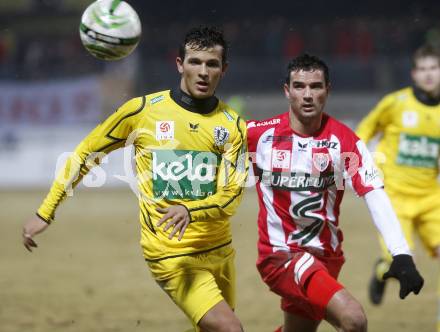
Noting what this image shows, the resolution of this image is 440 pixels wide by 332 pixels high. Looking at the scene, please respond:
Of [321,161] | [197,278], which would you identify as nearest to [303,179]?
[321,161]

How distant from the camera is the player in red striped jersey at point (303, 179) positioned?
5.11m

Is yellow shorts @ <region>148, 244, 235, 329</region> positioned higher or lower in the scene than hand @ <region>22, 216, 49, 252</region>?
lower

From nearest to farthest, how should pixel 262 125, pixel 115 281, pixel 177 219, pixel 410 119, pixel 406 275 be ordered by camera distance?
pixel 177 219 → pixel 406 275 → pixel 262 125 → pixel 410 119 → pixel 115 281

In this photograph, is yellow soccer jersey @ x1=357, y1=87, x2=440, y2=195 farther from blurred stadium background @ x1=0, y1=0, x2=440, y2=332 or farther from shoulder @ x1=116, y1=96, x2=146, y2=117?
shoulder @ x1=116, y1=96, x2=146, y2=117

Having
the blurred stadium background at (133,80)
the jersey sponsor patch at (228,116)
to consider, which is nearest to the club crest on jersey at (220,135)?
the jersey sponsor patch at (228,116)

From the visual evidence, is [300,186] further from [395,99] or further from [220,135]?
[395,99]

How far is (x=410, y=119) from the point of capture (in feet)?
25.3

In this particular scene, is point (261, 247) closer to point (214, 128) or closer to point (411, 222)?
point (214, 128)

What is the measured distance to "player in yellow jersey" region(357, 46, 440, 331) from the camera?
763cm

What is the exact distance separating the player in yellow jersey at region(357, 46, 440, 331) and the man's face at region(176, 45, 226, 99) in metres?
2.91

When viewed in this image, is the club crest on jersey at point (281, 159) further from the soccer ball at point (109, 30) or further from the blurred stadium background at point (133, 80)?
the blurred stadium background at point (133, 80)

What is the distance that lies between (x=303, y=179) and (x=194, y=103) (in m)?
0.87

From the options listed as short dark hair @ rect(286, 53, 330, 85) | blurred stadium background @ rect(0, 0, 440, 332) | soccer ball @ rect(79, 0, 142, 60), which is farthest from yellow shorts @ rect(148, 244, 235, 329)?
blurred stadium background @ rect(0, 0, 440, 332)

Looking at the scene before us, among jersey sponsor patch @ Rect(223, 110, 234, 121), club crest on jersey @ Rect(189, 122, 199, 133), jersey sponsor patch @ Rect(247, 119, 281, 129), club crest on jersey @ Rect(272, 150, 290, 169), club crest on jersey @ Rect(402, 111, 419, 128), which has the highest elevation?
club crest on jersey @ Rect(402, 111, 419, 128)
